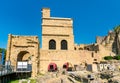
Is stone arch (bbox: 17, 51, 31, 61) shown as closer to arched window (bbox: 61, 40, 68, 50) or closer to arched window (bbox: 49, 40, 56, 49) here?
arched window (bbox: 49, 40, 56, 49)

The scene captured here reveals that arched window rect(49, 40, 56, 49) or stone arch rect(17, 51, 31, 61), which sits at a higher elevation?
arched window rect(49, 40, 56, 49)

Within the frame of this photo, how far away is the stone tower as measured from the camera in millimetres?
45344

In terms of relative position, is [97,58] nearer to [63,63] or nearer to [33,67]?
[63,63]

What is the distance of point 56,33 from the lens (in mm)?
45875

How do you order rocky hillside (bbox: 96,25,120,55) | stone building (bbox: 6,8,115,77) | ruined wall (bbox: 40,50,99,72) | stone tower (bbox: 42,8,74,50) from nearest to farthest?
1. stone building (bbox: 6,8,115,77)
2. ruined wall (bbox: 40,50,99,72)
3. stone tower (bbox: 42,8,74,50)
4. rocky hillside (bbox: 96,25,120,55)

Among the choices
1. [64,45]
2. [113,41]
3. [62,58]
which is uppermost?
[113,41]

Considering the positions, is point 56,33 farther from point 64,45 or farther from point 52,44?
point 64,45

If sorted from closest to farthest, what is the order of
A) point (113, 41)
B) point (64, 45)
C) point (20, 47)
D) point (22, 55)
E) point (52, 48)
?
point (20, 47) → point (22, 55) → point (52, 48) → point (64, 45) → point (113, 41)

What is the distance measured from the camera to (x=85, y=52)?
44031 mm

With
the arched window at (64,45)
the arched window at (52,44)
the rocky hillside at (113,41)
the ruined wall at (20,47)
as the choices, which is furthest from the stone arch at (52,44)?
the rocky hillside at (113,41)

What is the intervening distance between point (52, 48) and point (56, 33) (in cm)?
357

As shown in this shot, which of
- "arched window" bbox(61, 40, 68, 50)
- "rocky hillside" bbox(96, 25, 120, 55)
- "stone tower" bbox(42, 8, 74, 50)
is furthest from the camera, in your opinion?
"rocky hillside" bbox(96, 25, 120, 55)

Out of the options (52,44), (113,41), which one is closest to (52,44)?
(52,44)

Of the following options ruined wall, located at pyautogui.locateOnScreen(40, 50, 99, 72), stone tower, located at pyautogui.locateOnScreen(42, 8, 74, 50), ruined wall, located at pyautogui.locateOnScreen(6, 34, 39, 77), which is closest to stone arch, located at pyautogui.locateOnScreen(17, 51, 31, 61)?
ruined wall, located at pyautogui.locateOnScreen(6, 34, 39, 77)
